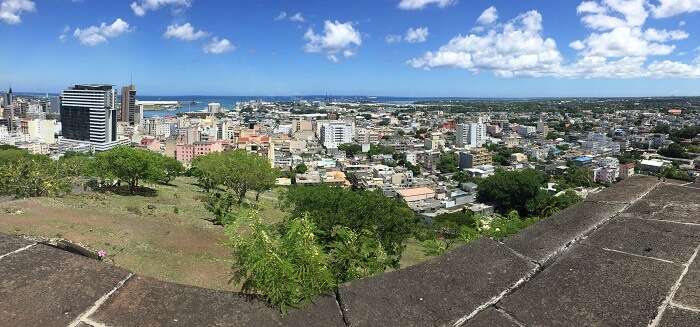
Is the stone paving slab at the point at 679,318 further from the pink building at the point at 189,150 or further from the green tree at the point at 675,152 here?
the green tree at the point at 675,152

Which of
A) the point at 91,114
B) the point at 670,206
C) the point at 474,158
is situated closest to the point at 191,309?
the point at 670,206

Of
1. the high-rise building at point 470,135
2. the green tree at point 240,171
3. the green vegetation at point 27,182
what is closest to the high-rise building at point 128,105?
the high-rise building at point 470,135

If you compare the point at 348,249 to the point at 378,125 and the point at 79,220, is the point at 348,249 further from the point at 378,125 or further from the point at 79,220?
the point at 378,125

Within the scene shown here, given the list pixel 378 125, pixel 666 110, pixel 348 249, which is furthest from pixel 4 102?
pixel 666 110

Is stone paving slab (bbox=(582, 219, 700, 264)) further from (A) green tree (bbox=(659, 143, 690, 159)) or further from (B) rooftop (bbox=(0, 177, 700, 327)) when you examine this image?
(A) green tree (bbox=(659, 143, 690, 159))

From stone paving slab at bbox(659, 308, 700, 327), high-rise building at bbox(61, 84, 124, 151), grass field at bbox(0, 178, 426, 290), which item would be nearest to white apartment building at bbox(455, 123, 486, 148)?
high-rise building at bbox(61, 84, 124, 151)

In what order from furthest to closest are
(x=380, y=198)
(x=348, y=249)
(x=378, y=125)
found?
(x=378, y=125), (x=380, y=198), (x=348, y=249)
